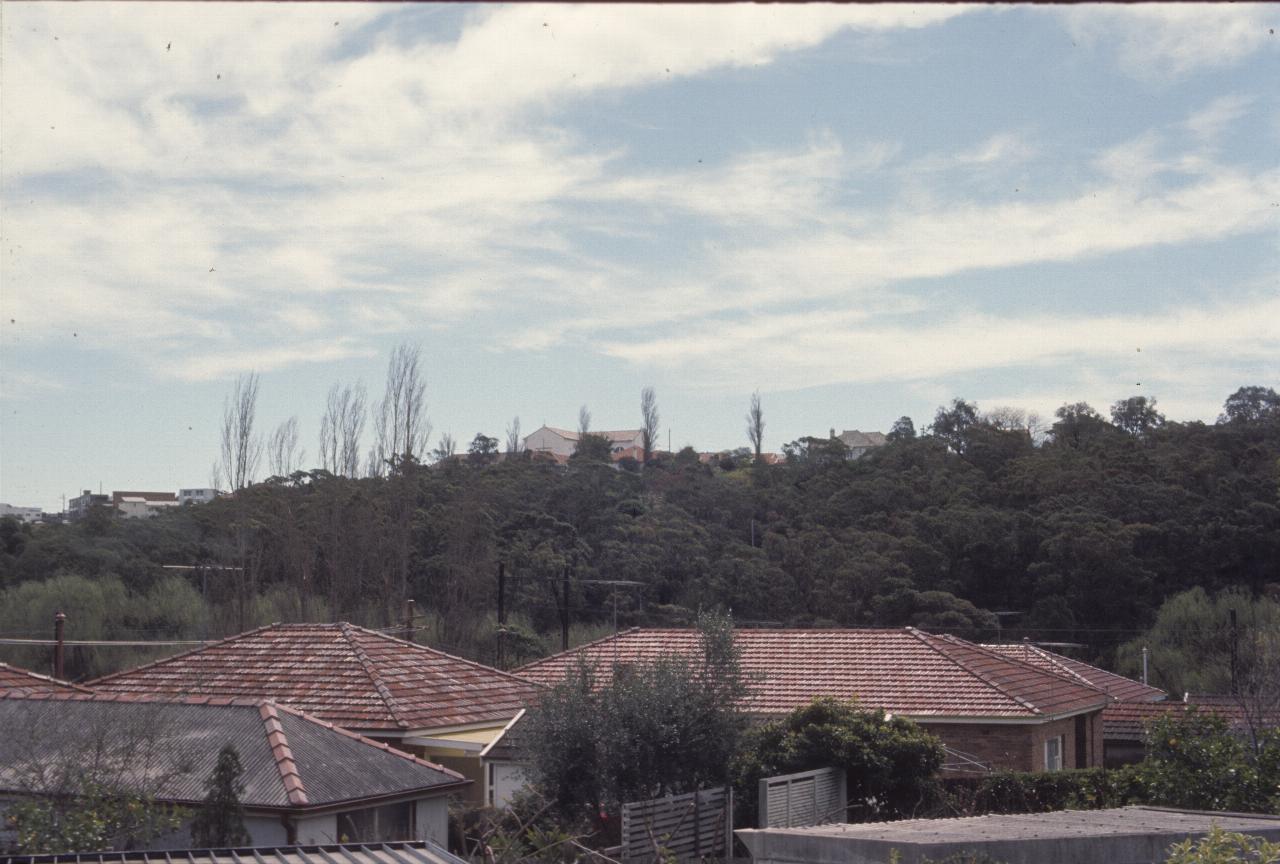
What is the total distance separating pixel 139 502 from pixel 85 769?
78732 mm

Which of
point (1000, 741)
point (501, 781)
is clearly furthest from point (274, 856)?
point (1000, 741)

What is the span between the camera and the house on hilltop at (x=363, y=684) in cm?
2300

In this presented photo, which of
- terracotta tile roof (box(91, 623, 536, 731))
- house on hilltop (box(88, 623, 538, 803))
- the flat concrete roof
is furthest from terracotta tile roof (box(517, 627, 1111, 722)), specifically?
the flat concrete roof

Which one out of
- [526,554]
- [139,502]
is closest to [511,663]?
[526,554]

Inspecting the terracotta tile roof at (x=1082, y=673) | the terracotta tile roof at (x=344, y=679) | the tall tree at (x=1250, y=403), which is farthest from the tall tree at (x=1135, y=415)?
the terracotta tile roof at (x=344, y=679)

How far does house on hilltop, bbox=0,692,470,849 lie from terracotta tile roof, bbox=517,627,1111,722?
8.18 metres

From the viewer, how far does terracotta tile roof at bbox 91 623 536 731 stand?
76.4 ft

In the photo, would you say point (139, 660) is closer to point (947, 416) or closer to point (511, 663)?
point (511, 663)

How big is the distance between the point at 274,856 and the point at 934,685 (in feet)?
66.8

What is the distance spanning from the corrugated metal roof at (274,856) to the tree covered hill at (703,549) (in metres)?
33.2

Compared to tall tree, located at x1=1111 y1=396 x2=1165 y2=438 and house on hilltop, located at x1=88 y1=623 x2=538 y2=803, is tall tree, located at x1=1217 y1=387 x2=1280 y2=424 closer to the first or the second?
tall tree, located at x1=1111 y1=396 x2=1165 y2=438

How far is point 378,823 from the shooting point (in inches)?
685

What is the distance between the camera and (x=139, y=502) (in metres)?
87.8

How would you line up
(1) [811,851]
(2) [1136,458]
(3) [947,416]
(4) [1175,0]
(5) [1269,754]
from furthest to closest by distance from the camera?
(3) [947,416]
(2) [1136,458]
(5) [1269,754]
(1) [811,851]
(4) [1175,0]
